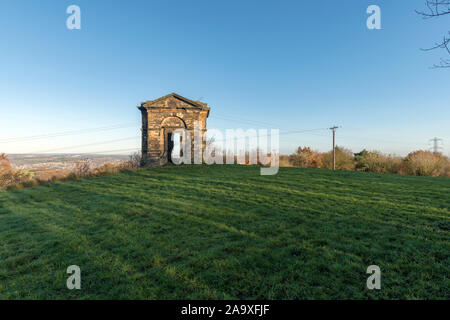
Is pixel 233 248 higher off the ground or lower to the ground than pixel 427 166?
lower

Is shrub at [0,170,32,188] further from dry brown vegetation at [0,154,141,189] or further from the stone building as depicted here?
the stone building

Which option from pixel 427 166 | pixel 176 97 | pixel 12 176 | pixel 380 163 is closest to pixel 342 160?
pixel 380 163

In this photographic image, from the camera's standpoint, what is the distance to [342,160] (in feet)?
90.7

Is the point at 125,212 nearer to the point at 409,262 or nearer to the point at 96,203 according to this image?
the point at 96,203

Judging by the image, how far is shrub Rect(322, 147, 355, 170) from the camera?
2691 cm

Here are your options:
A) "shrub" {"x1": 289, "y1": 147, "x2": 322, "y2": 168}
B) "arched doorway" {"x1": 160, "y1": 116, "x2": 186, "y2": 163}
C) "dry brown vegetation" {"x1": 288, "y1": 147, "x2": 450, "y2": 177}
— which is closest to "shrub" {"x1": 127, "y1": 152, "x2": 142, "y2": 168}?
"arched doorway" {"x1": 160, "y1": 116, "x2": 186, "y2": 163}

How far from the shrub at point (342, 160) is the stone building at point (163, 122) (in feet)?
72.7

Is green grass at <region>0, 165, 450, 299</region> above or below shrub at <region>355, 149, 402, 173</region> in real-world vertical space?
below

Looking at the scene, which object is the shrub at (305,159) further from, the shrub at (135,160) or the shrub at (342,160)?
the shrub at (135,160)

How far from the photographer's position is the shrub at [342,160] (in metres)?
26.9

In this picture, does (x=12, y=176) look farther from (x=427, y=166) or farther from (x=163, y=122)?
(x=427, y=166)

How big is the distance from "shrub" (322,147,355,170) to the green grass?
22332 millimetres

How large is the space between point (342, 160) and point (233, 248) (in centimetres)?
2992

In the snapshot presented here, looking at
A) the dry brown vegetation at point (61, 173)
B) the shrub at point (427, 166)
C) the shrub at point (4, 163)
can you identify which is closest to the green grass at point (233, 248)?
the dry brown vegetation at point (61, 173)
